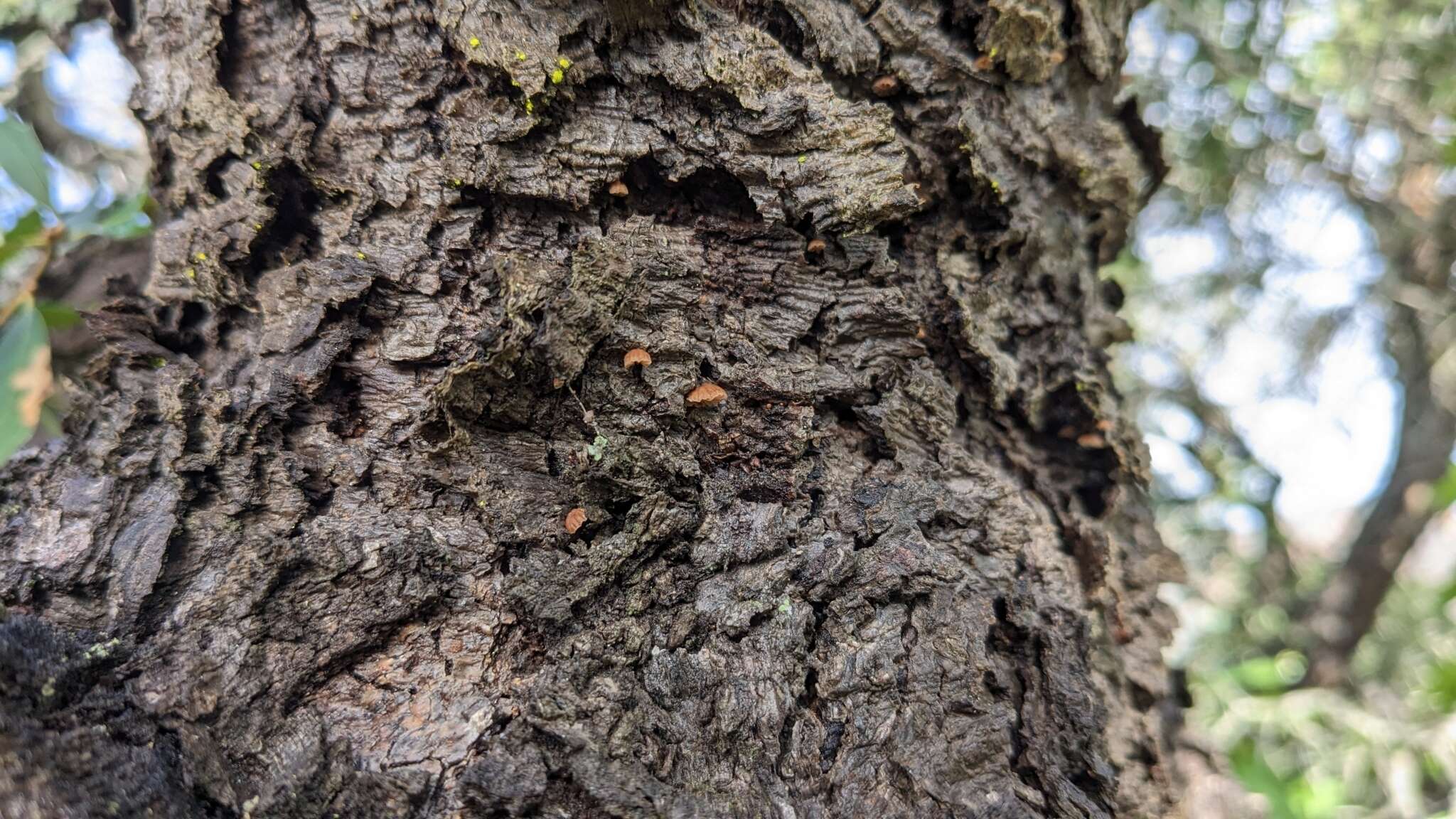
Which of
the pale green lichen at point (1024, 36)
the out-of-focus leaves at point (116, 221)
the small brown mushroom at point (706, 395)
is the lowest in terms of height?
the out-of-focus leaves at point (116, 221)

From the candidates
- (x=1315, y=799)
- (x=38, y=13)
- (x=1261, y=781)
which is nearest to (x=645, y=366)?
(x=38, y=13)

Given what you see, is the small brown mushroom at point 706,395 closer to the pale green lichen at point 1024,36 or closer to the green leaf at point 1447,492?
the pale green lichen at point 1024,36

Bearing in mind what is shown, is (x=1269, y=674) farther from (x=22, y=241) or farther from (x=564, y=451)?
(x=22, y=241)

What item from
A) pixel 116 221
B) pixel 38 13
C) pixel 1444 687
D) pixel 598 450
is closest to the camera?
pixel 598 450

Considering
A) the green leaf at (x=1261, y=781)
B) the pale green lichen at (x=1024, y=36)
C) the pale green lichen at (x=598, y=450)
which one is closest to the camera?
the pale green lichen at (x=598, y=450)

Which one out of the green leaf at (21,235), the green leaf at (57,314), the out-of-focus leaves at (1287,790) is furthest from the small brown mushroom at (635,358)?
the out-of-focus leaves at (1287,790)

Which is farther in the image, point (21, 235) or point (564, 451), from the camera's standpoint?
point (21, 235)

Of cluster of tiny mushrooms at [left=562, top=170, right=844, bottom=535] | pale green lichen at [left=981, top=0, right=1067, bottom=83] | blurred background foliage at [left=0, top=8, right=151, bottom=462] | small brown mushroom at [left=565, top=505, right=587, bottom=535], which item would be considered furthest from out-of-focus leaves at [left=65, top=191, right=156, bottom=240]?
pale green lichen at [left=981, top=0, right=1067, bottom=83]

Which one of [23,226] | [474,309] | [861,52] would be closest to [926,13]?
[861,52]
